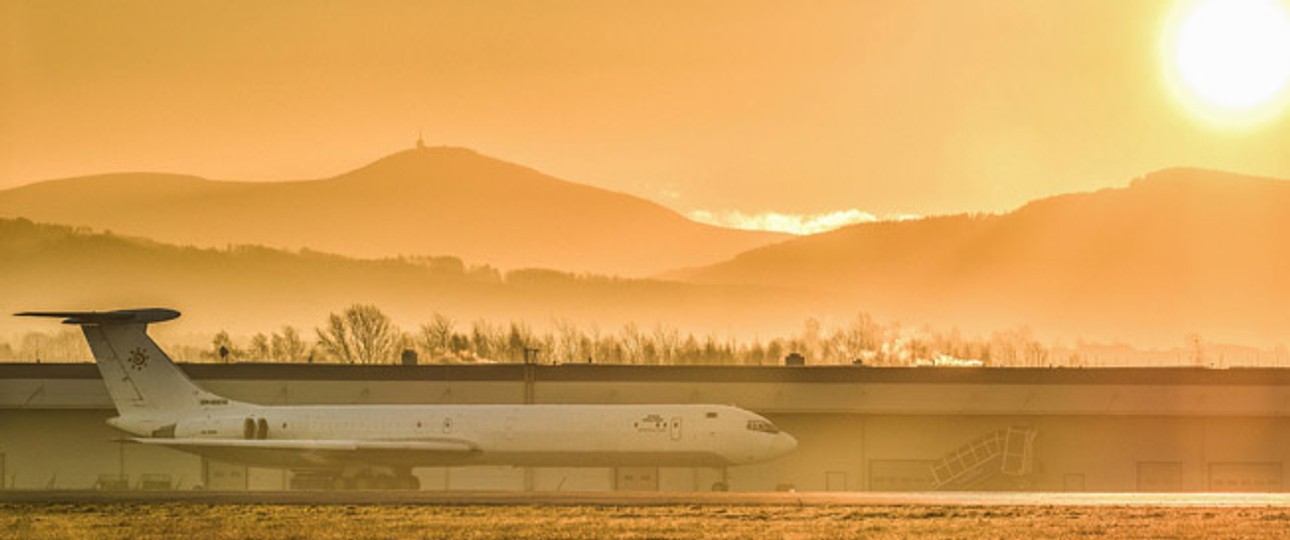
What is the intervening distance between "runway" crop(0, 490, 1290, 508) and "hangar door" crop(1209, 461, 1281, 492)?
57.1 feet

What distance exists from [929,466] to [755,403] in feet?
29.2

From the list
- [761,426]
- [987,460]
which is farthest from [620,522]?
[987,460]

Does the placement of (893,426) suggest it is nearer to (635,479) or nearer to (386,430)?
(635,479)

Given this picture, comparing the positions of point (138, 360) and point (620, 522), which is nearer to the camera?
point (620, 522)

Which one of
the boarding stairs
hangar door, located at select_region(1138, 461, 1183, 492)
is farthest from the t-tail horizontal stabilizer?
hangar door, located at select_region(1138, 461, 1183, 492)

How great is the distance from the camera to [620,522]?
7419 centimetres

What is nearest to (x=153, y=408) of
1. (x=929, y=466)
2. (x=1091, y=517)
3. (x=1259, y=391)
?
(x=929, y=466)

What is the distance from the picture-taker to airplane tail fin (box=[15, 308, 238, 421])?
104 meters

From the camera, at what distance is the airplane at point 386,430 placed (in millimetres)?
99250

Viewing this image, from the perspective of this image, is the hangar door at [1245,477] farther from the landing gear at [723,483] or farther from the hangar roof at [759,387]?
the landing gear at [723,483]

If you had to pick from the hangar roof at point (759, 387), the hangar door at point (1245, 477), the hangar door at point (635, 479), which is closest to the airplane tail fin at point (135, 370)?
the hangar roof at point (759, 387)

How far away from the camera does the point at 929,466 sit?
366 feet

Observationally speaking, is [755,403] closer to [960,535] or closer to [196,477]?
[196,477]

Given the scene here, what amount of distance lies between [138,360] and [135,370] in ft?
1.54
